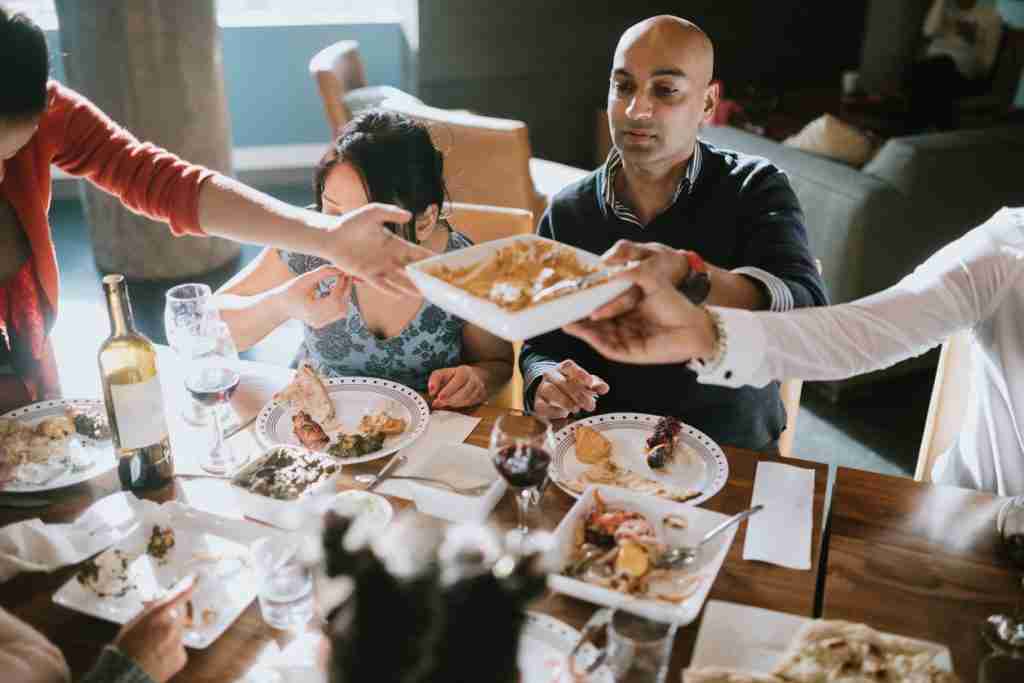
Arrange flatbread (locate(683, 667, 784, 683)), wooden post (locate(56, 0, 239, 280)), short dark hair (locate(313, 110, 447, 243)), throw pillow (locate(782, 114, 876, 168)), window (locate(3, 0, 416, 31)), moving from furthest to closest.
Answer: window (locate(3, 0, 416, 31)) → wooden post (locate(56, 0, 239, 280)) → throw pillow (locate(782, 114, 876, 168)) → short dark hair (locate(313, 110, 447, 243)) → flatbread (locate(683, 667, 784, 683))

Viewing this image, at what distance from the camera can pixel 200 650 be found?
1206mm

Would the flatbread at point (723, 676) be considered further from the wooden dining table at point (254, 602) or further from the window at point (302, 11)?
the window at point (302, 11)

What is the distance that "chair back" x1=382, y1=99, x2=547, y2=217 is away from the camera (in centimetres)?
348

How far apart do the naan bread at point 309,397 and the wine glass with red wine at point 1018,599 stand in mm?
1199

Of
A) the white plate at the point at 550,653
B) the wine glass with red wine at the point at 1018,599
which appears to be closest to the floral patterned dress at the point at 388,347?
the white plate at the point at 550,653

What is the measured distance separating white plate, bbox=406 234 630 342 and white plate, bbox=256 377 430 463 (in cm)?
37

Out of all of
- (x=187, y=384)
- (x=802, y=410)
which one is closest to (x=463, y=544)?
(x=187, y=384)

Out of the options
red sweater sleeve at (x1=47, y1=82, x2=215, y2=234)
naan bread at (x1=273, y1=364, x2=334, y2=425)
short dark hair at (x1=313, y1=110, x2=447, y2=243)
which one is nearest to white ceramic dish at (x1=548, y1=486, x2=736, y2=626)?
naan bread at (x1=273, y1=364, x2=334, y2=425)

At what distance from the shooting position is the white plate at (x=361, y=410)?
169cm

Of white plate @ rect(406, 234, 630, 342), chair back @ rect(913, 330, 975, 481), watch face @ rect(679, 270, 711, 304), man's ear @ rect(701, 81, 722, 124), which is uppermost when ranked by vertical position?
man's ear @ rect(701, 81, 722, 124)

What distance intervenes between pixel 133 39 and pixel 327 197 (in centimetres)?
286

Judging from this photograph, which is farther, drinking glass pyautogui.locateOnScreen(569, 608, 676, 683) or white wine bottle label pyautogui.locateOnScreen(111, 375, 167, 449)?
white wine bottle label pyautogui.locateOnScreen(111, 375, 167, 449)

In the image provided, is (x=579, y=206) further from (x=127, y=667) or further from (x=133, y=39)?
(x=133, y=39)

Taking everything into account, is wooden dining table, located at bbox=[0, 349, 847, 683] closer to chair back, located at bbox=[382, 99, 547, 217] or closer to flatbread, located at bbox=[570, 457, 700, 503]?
flatbread, located at bbox=[570, 457, 700, 503]
